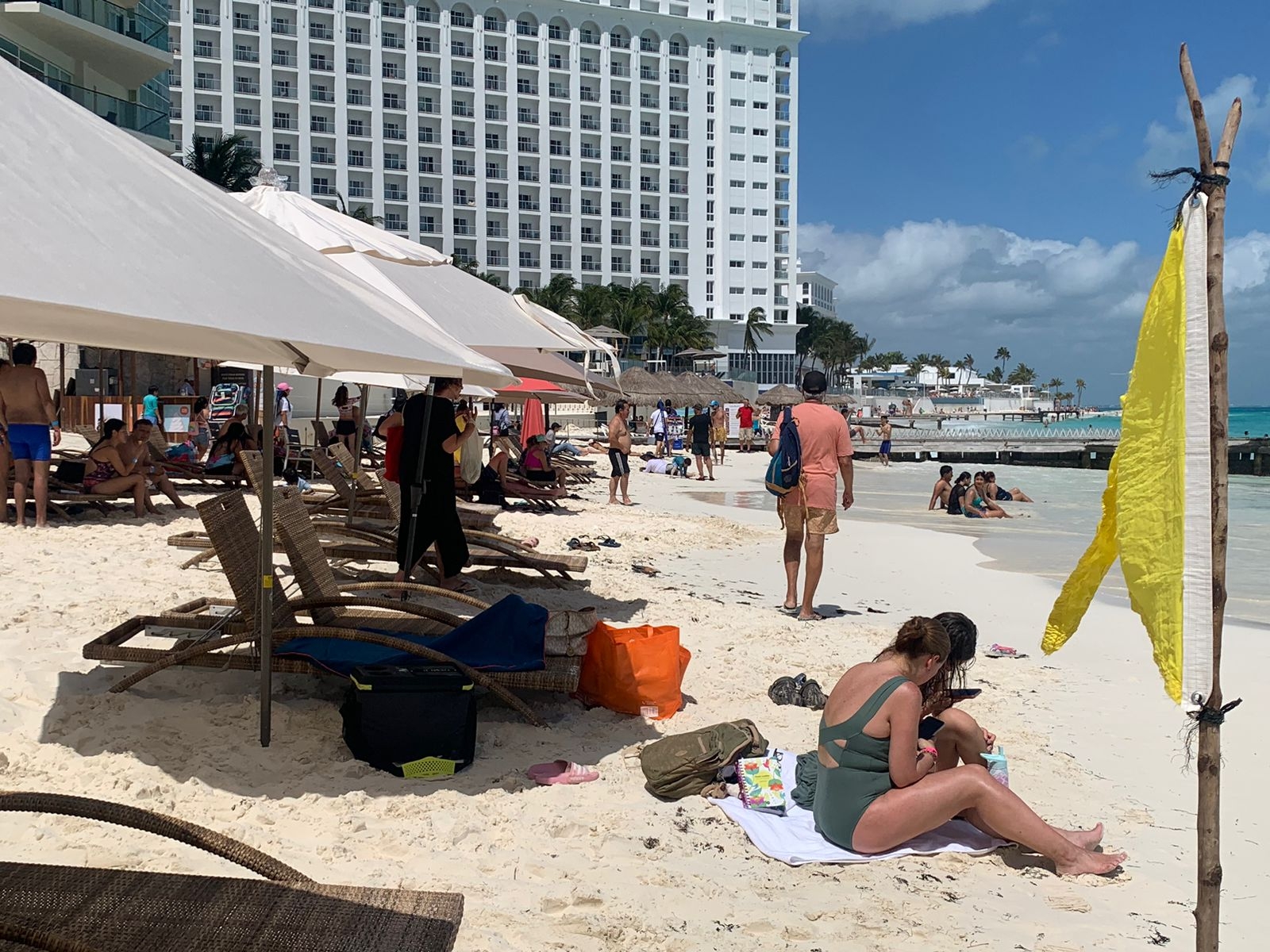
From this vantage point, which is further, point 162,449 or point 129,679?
point 162,449

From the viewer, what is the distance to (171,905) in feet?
8.21

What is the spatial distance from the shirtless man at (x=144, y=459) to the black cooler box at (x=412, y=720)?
7.15m

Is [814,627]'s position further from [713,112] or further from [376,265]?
[713,112]

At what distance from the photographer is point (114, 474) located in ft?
34.7

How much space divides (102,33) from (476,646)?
108 ft

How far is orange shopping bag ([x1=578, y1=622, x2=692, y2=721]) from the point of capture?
531 cm

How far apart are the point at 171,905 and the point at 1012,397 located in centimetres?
17364

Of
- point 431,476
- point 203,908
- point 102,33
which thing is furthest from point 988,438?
point 203,908

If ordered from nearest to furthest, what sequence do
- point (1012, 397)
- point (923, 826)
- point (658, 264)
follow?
point (923, 826), point (658, 264), point (1012, 397)

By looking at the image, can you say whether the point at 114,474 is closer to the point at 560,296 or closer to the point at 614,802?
the point at 614,802

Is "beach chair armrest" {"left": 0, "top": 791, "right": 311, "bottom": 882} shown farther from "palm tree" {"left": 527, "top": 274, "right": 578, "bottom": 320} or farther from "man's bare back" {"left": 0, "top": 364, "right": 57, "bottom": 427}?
"palm tree" {"left": 527, "top": 274, "right": 578, "bottom": 320}

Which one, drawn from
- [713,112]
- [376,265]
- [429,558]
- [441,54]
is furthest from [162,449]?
[713,112]

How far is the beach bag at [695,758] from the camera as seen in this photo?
4.47 metres

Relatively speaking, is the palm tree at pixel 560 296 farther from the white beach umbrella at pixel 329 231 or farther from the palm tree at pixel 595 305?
the white beach umbrella at pixel 329 231
